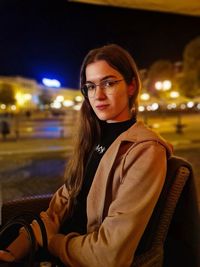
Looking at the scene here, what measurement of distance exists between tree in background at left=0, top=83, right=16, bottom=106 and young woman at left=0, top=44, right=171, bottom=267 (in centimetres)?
6771

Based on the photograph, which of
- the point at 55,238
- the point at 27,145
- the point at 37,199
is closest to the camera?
the point at 55,238

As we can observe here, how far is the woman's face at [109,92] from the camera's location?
1946 millimetres

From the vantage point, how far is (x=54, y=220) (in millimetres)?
2240

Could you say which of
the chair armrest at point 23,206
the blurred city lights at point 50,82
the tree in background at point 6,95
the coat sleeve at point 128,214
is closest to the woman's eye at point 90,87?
the coat sleeve at point 128,214

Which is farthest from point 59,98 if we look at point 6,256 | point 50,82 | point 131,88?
point 6,256

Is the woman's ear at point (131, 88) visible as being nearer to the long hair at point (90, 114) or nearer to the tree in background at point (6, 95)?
the long hair at point (90, 114)

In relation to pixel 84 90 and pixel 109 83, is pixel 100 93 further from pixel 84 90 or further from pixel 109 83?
pixel 84 90

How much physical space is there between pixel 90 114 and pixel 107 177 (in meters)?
0.59

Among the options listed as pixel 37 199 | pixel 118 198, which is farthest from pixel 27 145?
pixel 118 198

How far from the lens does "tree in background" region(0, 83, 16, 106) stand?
223 ft

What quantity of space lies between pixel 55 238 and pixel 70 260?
193 mm

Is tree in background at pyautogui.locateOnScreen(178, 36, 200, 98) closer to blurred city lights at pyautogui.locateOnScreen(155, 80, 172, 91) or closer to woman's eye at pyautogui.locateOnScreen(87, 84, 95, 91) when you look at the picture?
blurred city lights at pyautogui.locateOnScreen(155, 80, 172, 91)

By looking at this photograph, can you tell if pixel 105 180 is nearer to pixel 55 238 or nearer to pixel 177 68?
pixel 55 238

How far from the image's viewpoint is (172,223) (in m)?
1.94
